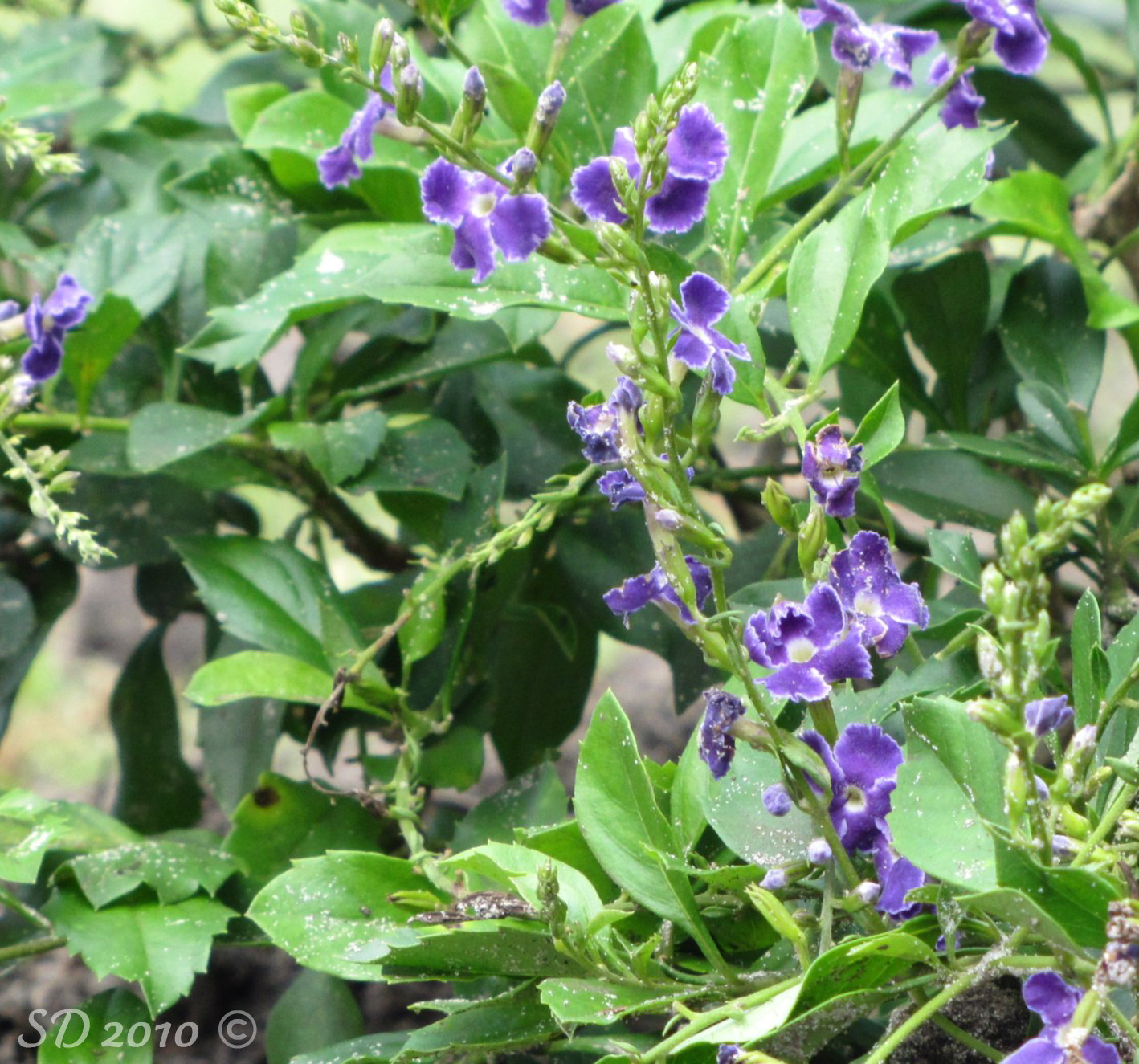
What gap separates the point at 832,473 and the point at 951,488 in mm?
328

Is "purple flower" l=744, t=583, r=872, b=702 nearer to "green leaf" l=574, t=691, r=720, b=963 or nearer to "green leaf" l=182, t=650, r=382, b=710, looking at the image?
"green leaf" l=574, t=691, r=720, b=963

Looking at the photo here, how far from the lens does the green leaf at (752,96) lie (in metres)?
0.72

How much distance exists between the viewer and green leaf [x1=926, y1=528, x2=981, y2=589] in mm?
639

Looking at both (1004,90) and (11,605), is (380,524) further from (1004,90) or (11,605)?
(1004,90)

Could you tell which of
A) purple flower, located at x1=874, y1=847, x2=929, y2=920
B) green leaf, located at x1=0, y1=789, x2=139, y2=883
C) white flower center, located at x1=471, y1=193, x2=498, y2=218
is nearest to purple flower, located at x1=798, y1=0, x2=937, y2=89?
white flower center, located at x1=471, y1=193, x2=498, y2=218

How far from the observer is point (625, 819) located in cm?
56

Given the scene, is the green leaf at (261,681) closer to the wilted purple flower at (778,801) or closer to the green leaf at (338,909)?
the green leaf at (338,909)

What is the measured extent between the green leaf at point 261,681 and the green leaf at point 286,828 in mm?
93

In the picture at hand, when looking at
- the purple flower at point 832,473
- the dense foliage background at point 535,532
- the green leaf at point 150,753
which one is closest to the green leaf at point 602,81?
the dense foliage background at point 535,532

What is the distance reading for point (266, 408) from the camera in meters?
0.86

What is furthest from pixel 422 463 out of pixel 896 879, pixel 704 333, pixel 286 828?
pixel 896 879

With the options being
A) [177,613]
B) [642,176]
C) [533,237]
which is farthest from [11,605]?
[642,176]

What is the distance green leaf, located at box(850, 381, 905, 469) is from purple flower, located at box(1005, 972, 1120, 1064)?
24 cm

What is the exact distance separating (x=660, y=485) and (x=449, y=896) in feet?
0.97
